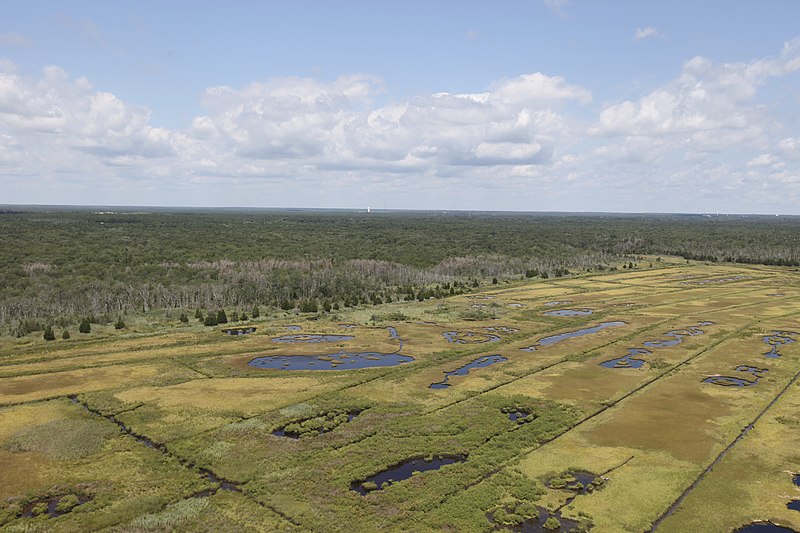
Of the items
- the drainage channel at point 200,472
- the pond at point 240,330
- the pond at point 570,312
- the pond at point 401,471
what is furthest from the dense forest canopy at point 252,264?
the pond at point 401,471

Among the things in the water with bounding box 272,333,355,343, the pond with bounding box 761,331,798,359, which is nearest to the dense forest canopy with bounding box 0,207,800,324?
the water with bounding box 272,333,355,343

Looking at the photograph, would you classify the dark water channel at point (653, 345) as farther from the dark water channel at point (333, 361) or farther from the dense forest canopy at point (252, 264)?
the dense forest canopy at point (252, 264)

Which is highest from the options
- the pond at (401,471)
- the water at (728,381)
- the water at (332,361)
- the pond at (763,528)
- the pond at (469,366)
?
the water at (728,381)

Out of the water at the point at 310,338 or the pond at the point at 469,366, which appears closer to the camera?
the pond at the point at 469,366

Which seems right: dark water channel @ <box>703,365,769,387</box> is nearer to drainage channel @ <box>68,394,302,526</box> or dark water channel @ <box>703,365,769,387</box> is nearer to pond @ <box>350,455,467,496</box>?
pond @ <box>350,455,467,496</box>

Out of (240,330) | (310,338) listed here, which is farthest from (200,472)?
(240,330)

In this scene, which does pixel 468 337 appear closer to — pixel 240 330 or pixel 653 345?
pixel 653 345

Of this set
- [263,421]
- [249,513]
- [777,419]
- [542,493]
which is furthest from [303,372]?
[777,419]
